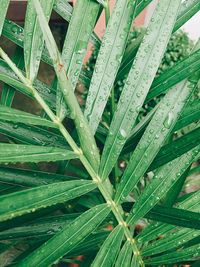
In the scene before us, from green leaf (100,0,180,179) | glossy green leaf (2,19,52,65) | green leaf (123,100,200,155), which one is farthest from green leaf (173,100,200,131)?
glossy green leaf (2,19,52,65)

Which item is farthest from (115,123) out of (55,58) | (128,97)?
(55,58)

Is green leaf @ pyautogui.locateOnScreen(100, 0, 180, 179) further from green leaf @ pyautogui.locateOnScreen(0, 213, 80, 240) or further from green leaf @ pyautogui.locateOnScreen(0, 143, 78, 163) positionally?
green leaf @ pyautogui.locateOnScreen(0, 213, 80, 240)

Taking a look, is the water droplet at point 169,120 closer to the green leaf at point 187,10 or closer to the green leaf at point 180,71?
the green leaf at point 180,71

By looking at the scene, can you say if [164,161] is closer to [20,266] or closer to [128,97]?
[128,97]

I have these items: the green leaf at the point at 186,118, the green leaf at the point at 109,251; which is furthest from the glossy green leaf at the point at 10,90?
the green leaf at the point at 109,251

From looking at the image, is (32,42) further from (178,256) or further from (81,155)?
(178,256)

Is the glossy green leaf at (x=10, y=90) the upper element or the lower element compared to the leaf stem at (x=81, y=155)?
upper

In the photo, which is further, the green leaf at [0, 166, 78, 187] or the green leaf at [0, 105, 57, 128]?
the green leaf at [0, 166, 78, 187]
